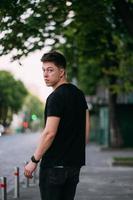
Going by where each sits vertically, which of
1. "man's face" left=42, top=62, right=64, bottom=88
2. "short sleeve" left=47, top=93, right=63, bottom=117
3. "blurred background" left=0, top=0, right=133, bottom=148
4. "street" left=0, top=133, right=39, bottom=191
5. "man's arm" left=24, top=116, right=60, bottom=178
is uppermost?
"blurred background" left=0, top=0, right=133, bottom=148

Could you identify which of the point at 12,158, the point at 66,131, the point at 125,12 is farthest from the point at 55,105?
the point at 12,158

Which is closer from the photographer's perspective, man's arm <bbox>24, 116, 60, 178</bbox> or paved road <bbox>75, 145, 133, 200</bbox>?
man's arm <bbox>24, 116, 60, 178</bbox>

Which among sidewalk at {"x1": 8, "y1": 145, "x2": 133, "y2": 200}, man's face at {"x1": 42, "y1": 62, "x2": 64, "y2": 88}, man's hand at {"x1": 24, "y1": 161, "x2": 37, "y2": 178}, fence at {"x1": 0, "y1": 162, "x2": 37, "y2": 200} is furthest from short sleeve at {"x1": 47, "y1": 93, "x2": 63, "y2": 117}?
sidewalk at {"x1": 8, "y1": 145, "x2": 133, "y2": 200}

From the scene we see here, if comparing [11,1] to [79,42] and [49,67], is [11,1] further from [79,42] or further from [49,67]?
[79,42]

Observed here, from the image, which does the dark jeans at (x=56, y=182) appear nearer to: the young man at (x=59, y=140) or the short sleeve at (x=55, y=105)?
the young man at (x=59, y=140)

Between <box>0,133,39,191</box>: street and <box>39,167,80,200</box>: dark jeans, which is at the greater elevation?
<box>39,167,80,200</box>: dark jeans

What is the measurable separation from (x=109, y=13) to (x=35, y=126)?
138026mm

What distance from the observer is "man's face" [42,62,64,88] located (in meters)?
5.60

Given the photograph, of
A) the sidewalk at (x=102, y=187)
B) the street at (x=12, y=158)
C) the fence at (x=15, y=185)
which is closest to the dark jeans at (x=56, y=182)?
the fence at (x=15, y=185)

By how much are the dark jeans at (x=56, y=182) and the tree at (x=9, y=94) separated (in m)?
104

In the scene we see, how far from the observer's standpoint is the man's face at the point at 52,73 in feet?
18.4

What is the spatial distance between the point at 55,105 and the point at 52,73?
1.00 ft

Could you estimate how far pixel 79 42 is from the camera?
26.9m

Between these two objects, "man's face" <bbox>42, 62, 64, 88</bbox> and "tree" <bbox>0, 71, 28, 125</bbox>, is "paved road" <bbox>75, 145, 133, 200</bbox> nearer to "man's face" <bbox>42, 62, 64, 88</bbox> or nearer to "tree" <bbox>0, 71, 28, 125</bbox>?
"man's face" <bbox>42, 62, 64, 88</bbox>
